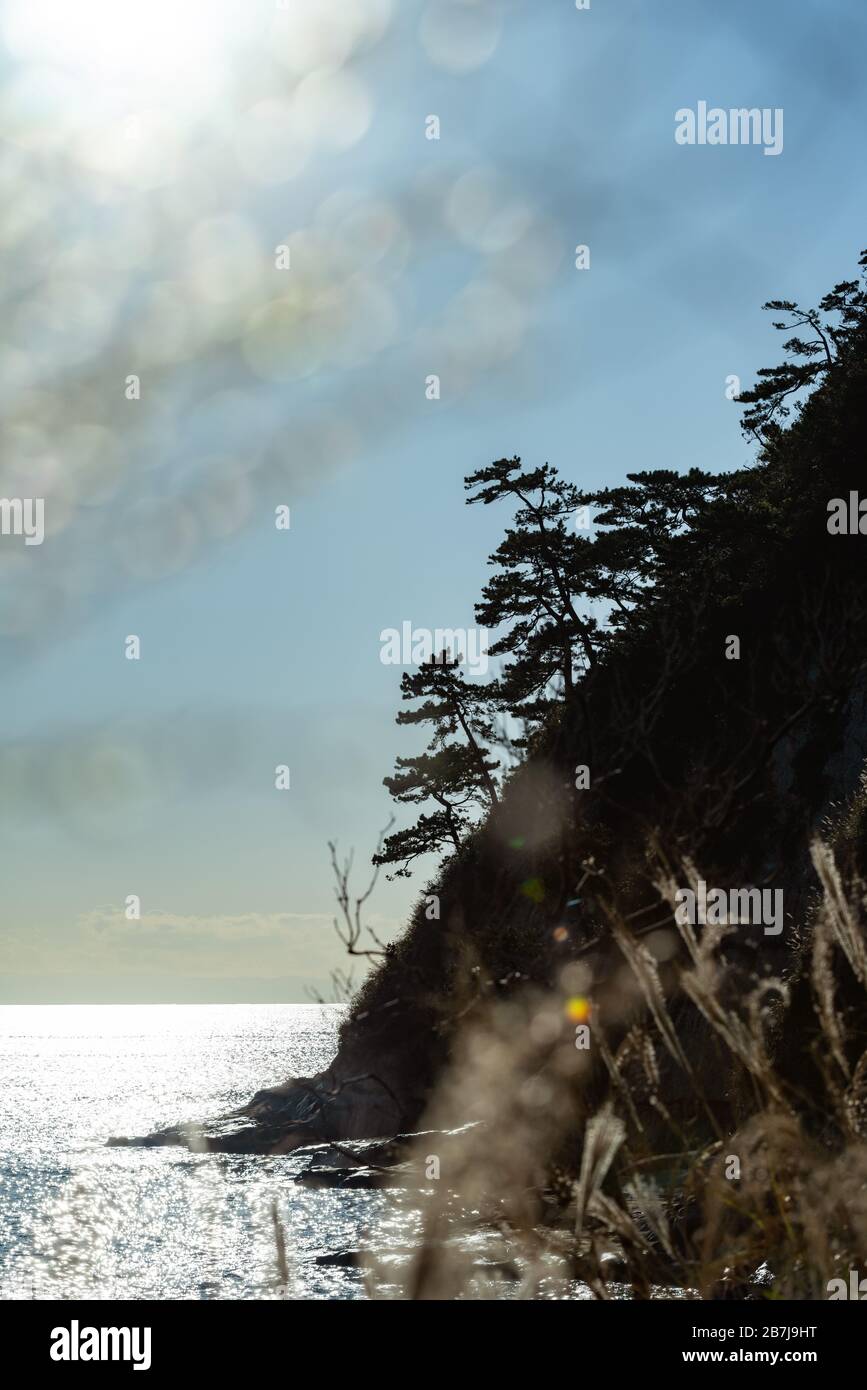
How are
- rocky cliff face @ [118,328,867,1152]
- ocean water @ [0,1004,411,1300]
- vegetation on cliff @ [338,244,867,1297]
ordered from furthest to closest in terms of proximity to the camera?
ocean water @ [0,1004,411,1300] → rocky cliff face @ [118,328,867,1152] → vegetation on cliff @ [338,244,867,1297]

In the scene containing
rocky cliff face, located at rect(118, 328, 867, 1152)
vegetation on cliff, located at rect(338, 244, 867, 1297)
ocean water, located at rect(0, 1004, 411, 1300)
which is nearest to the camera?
vegetation on cliff, located at rect(338, 244, 867, 1297)

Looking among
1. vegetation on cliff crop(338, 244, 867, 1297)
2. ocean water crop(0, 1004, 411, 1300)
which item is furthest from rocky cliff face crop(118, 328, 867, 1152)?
ocean water crop(0, 1004, 411, 1300)

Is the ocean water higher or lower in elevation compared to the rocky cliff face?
lower

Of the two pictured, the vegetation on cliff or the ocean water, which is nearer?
the vegetation on cliff

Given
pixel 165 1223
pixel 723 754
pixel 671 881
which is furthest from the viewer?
pixel 165 1223

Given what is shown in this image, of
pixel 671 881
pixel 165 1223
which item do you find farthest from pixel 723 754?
pixel 165 1223

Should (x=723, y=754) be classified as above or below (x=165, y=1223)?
above

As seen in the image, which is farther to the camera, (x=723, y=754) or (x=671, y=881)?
(x=723, y=754)

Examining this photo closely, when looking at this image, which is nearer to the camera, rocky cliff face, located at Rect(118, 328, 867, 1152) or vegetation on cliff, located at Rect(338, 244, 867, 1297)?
vegetation on cliff, located at Rect(338, 244, 867, 1297)

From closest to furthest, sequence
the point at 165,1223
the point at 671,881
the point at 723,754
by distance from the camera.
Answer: the point at 671,881, the point at 723,754, the point at 165,1223

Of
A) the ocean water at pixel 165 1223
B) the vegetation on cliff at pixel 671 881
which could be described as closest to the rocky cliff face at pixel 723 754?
the vegetation on cliff at pixel 671 881

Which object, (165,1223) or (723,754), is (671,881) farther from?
(165,1223)

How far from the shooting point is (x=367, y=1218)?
97.5ft

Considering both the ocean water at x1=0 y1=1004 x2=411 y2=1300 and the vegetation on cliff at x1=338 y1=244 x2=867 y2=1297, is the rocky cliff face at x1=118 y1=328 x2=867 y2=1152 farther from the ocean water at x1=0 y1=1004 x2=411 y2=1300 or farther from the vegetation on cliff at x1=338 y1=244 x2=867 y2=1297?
the ocean water at x1=0 y1=1004 x2=411 y2=1300
